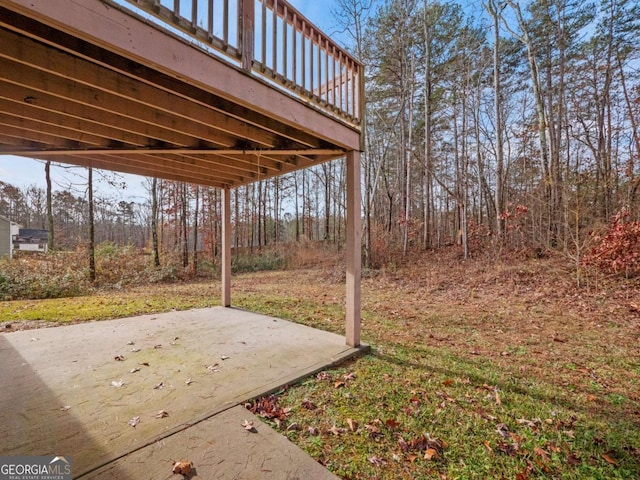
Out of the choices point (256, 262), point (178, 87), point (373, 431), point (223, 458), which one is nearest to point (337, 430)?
point (373, 431)

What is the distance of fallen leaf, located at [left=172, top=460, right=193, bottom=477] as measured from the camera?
152cm

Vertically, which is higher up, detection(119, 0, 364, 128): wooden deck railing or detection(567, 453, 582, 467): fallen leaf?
detection(119, 0, 364, 128): wooden deck railing

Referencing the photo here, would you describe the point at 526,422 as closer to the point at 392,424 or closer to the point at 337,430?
the point at 392,424

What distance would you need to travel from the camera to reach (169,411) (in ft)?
6.82

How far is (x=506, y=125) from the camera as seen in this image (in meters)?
11.5

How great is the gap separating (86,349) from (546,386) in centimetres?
483

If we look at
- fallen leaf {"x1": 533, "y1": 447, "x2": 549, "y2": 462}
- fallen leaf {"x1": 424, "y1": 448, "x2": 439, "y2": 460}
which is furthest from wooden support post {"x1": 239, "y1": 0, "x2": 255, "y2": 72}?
fallen leaf {"x1": 533, "y1": 447, "x2": 549, "y2": 462}

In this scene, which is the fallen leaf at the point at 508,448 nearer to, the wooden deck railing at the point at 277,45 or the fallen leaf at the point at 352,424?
the fallen leaf at the point at 352,424

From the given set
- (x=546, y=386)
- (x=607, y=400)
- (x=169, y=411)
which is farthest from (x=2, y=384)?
(x=607, y=400)

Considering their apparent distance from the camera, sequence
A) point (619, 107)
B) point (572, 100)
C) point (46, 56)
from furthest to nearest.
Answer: point (572, 100), point (619, 107), point (46, 56)

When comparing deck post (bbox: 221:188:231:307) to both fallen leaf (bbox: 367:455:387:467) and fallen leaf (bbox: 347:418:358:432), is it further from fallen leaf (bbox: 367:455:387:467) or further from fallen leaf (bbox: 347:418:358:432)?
fallen leaf (bbox: 367:455:387:467)

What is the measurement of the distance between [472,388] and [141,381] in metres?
3.00

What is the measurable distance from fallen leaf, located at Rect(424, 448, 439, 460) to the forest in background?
256 inches

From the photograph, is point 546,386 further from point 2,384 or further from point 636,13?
point 636,13
